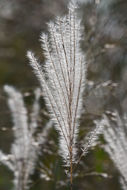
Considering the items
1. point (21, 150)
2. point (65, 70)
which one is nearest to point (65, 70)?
point (65, 70)

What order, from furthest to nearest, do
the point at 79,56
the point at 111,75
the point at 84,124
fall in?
the point at 111,75 < the point at 84,124 < the point at 79,56

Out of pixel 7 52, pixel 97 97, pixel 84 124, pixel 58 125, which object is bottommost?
pixel 58 125

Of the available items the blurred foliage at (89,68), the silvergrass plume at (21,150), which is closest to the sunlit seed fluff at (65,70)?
the blurred foliage at (89,68)

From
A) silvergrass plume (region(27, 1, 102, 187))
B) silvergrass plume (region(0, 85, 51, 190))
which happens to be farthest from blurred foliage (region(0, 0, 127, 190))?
silvergrass plume (region(27, 1, 102, 187))

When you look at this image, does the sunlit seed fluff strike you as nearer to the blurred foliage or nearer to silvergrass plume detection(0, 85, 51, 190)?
the blurred foliage

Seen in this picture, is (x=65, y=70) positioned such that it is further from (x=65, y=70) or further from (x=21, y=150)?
(x=21, y=150)

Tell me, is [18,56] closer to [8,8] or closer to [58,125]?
[8,8]

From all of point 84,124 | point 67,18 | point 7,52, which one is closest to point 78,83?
point 67,18

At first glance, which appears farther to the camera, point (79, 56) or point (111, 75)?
point (111, 75)
